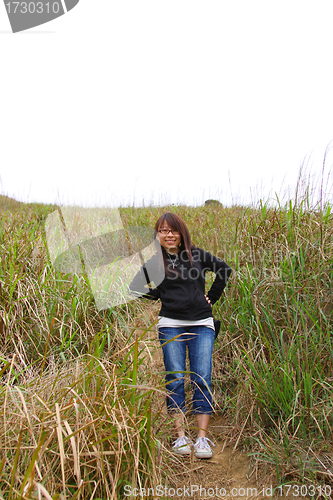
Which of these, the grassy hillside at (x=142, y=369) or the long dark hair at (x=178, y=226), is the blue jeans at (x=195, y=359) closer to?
the grassy hillside at (x=142, y=369)

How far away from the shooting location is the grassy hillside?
139 centimetres

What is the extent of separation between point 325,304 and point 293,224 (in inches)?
39.0

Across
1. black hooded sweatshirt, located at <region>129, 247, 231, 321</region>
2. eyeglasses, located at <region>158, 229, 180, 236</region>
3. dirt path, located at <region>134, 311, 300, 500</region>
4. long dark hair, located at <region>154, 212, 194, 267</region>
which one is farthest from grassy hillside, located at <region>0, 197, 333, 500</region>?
eyeglasses, located at <region>158, 229, 180, 236</region>

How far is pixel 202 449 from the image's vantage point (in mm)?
2062

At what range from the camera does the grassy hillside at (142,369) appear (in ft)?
4.56

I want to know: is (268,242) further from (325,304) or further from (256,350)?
(256,350)

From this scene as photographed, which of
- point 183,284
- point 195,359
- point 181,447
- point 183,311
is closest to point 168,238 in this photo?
point 183,284

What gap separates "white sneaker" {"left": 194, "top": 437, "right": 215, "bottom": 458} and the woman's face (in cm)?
136

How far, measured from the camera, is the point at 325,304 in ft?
8.41

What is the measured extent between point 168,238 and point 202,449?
1.47 m

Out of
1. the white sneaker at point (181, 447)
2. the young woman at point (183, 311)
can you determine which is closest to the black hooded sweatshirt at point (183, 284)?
the young woman at point (183, 311)

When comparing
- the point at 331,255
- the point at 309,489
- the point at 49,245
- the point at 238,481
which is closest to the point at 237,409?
the point at 238,481

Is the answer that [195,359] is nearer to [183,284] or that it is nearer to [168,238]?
[183,284]

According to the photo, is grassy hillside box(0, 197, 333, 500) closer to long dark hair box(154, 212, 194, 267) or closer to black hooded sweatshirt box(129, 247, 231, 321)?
black hooded sweatshirt box(129, 247, 231, 321)
